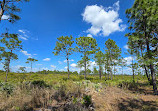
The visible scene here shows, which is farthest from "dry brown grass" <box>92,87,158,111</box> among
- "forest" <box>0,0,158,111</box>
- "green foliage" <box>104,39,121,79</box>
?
"green foliage" <box>104,39,121,79</box>

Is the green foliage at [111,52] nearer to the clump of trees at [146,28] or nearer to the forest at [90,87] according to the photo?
the forest at [90,87]

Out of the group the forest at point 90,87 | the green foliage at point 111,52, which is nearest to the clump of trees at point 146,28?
the forest at point 90,87

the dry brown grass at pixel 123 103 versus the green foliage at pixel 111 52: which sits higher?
the green foliage at pixel 111 52

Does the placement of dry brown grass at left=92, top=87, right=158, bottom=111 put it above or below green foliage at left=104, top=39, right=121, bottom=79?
below

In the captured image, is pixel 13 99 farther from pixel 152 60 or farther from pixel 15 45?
pixel 15 45

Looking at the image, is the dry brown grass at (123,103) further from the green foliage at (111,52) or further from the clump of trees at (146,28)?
the green foliage at (111,52)

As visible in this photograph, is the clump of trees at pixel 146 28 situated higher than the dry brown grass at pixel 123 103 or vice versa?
the clump of trees at pixel 146 28

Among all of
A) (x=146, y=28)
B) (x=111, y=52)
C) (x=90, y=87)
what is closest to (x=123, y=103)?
(x=90, y=87)

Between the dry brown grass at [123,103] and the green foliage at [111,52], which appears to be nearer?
the dry brown grass at [123,103]

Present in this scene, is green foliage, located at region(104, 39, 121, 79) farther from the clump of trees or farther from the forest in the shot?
the clump of trees

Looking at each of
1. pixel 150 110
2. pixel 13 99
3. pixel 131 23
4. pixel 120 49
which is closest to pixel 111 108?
pixel 150 110

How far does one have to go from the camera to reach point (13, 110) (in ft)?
9.44

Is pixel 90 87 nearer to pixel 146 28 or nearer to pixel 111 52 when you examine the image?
pixel 146 28

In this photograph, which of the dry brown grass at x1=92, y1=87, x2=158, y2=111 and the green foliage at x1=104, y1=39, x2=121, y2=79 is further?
the green foliage at x1=104, y1=39, x2=121, y2=79
